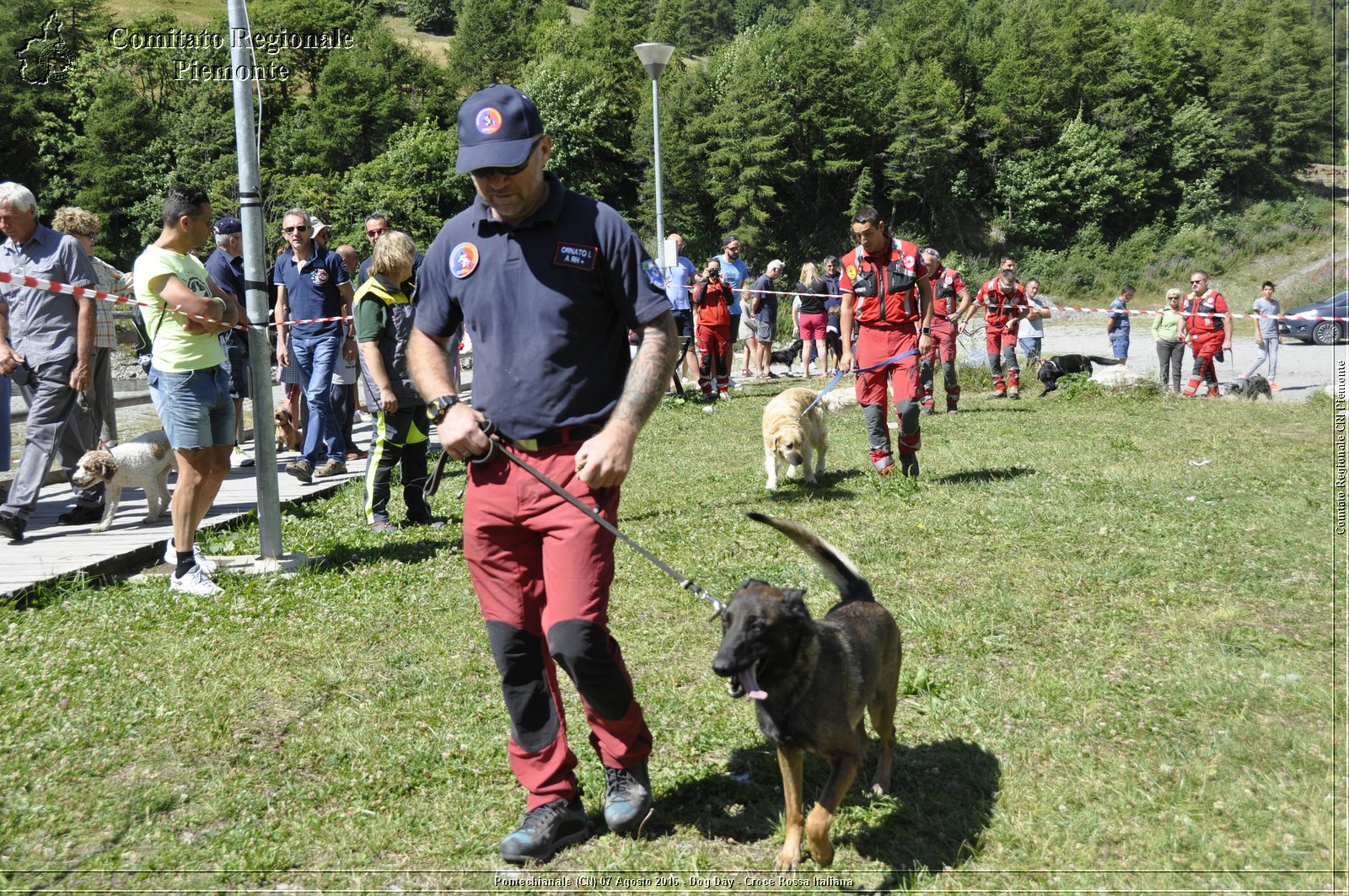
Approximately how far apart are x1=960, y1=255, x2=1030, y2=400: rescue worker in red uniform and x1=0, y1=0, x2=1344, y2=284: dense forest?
39641 millimetres

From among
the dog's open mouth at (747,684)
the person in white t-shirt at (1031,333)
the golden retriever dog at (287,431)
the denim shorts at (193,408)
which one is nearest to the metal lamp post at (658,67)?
the person in white t-shirt at (1031,333)

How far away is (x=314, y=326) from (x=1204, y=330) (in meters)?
13.1

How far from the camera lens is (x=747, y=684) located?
9.92 feet

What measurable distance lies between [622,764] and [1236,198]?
6108cm

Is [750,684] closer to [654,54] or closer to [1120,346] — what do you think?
[654,54]

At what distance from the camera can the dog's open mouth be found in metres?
2.97

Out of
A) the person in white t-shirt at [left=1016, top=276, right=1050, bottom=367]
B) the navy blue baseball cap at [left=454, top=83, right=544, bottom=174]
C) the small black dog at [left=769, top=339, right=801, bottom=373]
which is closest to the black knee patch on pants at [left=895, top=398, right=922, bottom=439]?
the navy blue baseball cap at [left=454, top=83, right=544, bottom=174]

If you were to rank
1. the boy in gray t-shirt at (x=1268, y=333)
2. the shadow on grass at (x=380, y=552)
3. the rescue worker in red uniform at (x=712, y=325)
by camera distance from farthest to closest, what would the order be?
the boy in gray t-shirt at (x=1268, y=333)
the rescue worker in red uniform at (x=712, y=325)
the shadow on grass at (x=380, y=552)

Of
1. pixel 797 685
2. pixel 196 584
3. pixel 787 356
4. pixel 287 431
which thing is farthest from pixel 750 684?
pixel 787 356

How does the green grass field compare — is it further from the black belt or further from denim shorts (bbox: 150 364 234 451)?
the black belt

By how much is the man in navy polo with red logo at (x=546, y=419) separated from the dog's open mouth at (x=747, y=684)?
434mm

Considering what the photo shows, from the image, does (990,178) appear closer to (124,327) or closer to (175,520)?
(124,327)

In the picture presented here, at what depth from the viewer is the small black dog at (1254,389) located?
15.5m

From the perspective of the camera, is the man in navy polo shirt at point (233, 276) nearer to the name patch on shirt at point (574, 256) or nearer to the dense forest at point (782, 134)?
the name patch on shirt at point (574, 256)
